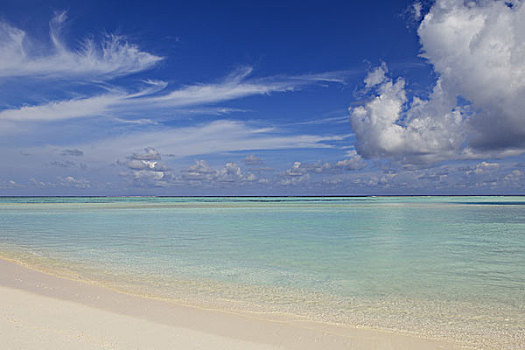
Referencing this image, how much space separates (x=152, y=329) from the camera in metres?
5.53

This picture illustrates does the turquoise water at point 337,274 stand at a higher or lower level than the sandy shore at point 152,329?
lower

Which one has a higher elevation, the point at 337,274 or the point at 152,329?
the point at 152,329

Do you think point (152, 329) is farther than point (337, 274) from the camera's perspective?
No

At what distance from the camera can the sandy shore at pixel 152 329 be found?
16.3 ft

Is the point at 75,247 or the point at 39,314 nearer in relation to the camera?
the point at 39,314

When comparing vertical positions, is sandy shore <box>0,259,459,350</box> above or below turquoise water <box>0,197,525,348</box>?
above

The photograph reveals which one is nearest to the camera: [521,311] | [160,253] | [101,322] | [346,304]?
[101,322]

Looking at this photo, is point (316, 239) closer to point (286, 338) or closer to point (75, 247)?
point (75, 247)

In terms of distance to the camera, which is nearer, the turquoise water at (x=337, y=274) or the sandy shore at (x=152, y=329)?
the sandy shore at (x=152, y=329)

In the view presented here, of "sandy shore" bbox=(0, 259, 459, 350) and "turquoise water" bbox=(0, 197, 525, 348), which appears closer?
"sandy shore" bbox=(0, 259, 459, 350)

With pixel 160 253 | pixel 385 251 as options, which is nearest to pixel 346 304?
pixel 385 251

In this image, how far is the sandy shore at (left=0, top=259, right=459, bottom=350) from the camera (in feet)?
16.3

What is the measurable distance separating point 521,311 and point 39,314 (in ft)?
28.4

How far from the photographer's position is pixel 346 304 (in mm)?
7348
